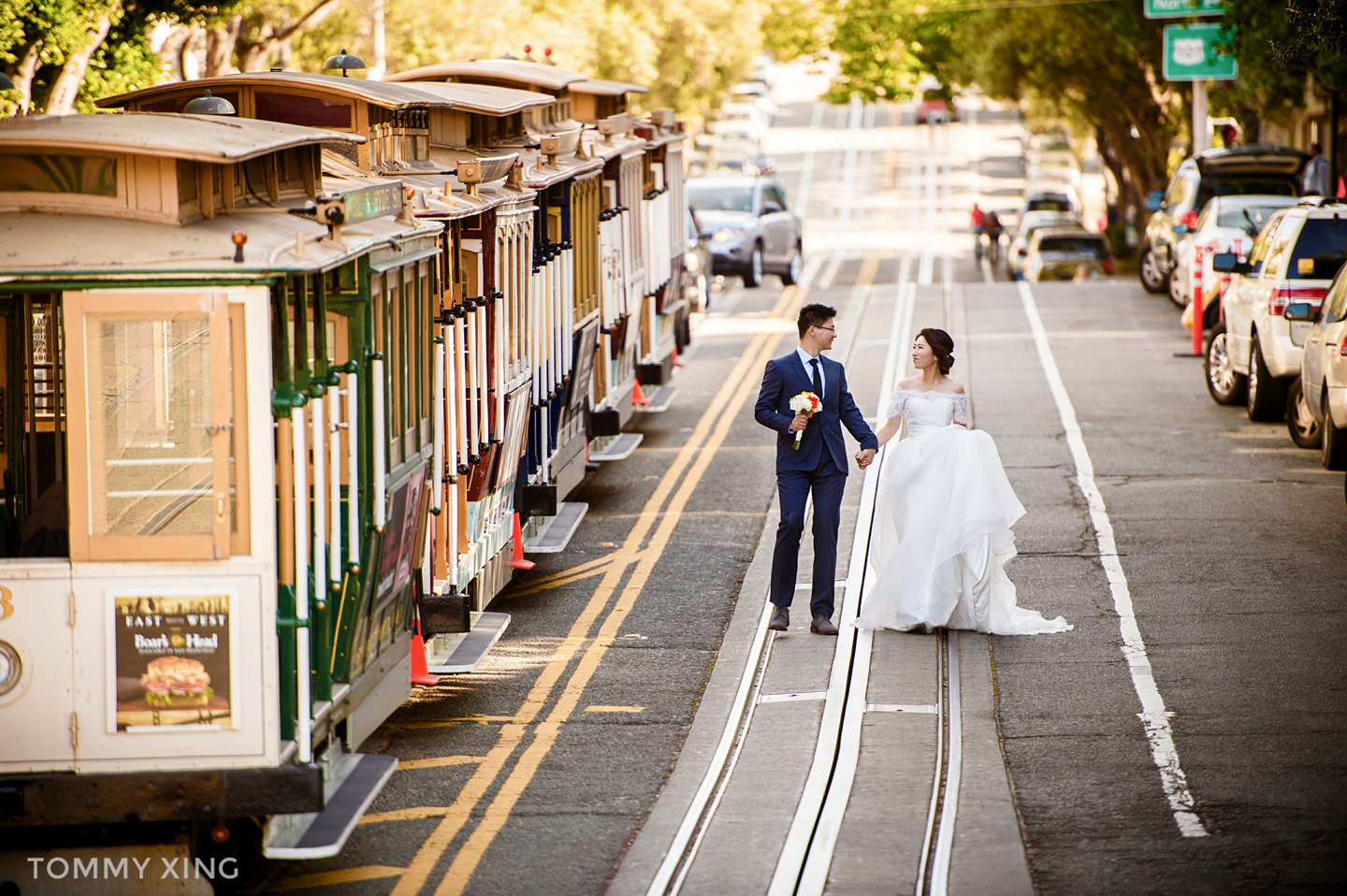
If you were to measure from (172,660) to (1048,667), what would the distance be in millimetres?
5143

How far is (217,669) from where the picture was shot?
6.20 metres

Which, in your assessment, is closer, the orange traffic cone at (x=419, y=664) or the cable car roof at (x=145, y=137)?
the cable car roof at (x=145, y=137)

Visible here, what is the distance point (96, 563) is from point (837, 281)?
38.2 metres

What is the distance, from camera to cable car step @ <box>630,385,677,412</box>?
1844 centimetres

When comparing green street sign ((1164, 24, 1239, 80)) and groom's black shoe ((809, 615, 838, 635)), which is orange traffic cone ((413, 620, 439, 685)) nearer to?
groom's black shoe ((809, 615, 838, 635))

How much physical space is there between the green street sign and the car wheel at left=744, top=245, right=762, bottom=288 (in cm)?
753

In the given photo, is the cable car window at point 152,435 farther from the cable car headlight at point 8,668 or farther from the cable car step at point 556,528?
the cable car step at point 556,528

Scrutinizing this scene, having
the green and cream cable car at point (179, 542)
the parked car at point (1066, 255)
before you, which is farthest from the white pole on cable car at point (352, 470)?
the parked car at point (1066, 255)

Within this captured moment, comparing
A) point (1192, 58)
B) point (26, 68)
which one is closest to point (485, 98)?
point (26, 68)

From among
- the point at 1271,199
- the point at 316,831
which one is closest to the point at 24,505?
the point at 316,831

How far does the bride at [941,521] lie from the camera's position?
32.8 ft

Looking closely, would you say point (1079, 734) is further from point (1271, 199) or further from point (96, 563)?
point (1271, 199)

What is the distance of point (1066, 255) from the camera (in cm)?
3716

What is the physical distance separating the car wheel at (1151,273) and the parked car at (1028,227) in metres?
11.3
